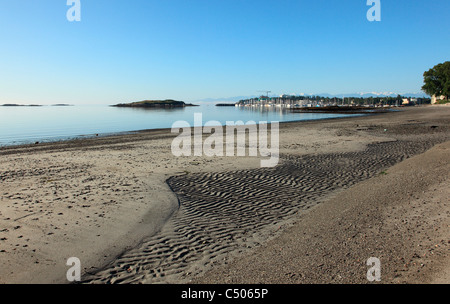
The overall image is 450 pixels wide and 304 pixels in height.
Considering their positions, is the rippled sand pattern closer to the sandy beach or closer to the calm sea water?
the sandy beach

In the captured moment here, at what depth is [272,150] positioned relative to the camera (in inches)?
771

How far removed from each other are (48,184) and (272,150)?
13.1 m

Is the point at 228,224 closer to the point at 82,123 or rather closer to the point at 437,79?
the point at 82,123

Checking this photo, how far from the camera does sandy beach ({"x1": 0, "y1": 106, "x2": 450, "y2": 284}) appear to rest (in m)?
5.33

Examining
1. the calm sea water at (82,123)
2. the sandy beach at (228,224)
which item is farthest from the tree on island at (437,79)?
the sandy beach at (228,224)

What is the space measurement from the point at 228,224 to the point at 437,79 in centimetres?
14711

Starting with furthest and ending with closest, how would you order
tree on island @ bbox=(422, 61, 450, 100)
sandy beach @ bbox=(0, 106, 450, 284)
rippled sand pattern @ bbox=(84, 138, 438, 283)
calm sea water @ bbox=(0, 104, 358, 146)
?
tree on island @ bbox=(422, 61, 450, 100), calm sea water @ bbox=(0, 104, 358, 146), rippled sand pattern @ bbox=(84, 138, 438, 283), sandy beach @ bbox=(0, 106, 450, 284)

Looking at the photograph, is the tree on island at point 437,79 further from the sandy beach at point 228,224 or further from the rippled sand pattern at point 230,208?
the sandy beach at point 228,224

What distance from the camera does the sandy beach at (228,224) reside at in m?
5.33

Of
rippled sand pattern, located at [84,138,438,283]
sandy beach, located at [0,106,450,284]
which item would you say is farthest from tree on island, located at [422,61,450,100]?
sandy beach, located at [0,106,450,284]

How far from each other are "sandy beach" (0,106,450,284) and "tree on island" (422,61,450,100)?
13010 cm

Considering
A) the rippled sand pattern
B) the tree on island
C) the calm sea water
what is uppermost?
the tree on island

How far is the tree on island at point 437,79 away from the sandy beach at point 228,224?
427 ft

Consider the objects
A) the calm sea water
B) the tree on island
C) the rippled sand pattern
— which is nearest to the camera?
the rippled sand pattern
